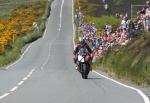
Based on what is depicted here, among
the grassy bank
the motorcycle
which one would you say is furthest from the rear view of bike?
the grassy bank

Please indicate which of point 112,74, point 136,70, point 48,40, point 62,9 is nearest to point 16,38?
point 48,40

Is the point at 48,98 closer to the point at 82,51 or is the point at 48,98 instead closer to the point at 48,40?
the point at 82,51

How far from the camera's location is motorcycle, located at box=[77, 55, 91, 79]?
28375 mm

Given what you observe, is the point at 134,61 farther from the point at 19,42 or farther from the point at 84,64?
the point at 19,42

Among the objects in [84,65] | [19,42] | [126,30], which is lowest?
[19,42]

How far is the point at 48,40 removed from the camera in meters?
90.2

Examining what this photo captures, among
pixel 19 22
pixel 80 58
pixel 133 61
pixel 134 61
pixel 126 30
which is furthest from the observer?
pixel 19 22

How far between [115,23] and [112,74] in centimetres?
4812

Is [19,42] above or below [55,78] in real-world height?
below

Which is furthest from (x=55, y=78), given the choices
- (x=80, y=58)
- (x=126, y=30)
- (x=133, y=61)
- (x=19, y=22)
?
(x=19, y=22)

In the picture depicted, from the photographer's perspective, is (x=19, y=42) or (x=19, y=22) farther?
(x=19, y=22)

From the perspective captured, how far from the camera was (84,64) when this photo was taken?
28719 mm

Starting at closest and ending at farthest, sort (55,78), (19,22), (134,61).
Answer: (134,61)
(55,78)
(19,22)

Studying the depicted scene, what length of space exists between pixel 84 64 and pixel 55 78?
1529mm
